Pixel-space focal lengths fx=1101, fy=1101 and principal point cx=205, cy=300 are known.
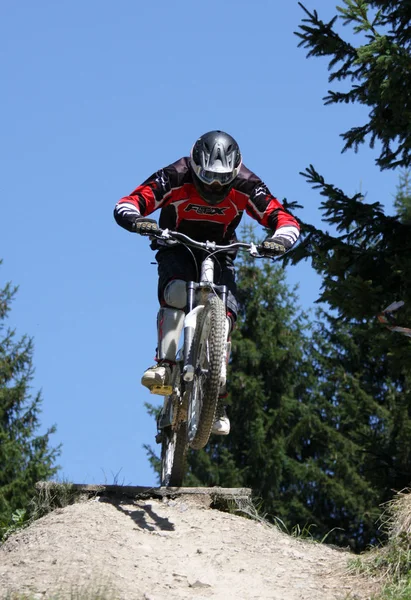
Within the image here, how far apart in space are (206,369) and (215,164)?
1.65 metres

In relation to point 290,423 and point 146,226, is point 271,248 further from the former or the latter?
point 290,423

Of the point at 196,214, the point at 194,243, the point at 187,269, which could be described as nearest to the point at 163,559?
the point at 194,243

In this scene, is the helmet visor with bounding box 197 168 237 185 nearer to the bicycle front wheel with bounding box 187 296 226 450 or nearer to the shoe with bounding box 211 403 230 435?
the bicycle front wheel with bounding box 187 296 226 450

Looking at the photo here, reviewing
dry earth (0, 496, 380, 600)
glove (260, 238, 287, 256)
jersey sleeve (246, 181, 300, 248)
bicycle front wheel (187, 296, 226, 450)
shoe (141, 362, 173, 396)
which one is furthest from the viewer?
jersey sleeve (246, 181, 300, 248)

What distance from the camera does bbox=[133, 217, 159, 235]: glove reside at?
8.36 metres

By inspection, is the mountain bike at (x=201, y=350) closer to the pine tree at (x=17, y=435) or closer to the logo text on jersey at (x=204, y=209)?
the logo text on jersey at (x=204, y=209)

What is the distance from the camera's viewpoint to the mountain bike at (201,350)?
809 centimetres

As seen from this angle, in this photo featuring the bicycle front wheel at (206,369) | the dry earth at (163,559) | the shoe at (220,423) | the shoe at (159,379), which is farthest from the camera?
the shoe at (159,379)

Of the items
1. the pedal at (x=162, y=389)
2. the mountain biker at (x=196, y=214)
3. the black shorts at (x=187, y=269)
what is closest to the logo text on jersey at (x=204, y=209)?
the mountain biker at (x=196, y=214)

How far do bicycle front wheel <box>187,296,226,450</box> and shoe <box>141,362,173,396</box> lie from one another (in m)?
0.38

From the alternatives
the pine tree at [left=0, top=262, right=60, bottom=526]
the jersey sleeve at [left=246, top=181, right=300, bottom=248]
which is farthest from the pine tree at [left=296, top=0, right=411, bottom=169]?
the pine tree at [left=0, top=262, right=60, bottom=526]

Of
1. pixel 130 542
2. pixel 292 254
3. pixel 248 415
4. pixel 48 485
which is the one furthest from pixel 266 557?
pixel 248 415

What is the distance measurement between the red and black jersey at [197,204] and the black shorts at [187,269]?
0.55 ft

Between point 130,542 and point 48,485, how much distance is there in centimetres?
161
